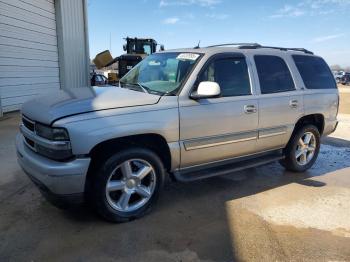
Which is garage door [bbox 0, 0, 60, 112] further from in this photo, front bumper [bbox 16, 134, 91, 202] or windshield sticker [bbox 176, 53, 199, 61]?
front bumper [bbox 16, 134, 91, 202]

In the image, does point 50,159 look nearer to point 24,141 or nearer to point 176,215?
point 24,141

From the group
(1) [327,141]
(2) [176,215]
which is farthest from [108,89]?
(1) [327,141]

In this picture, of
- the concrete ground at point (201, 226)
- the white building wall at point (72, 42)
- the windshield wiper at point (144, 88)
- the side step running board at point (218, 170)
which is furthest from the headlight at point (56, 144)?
the white building wall at point (72, 42)

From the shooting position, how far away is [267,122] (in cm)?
477

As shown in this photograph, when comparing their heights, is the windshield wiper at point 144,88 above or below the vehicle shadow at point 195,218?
above

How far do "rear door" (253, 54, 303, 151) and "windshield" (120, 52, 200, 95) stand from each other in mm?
1081

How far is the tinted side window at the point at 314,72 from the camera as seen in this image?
5414 millimetres

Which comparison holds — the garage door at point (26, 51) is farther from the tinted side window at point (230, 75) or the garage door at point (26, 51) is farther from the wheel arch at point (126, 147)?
the tinted side window at point (230, 75)

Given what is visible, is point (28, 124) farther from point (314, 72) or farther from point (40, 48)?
point (40, 48)

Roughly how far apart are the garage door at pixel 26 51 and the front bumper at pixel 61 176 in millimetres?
6942


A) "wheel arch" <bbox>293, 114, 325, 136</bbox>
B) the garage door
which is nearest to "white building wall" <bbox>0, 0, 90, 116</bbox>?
the garage door

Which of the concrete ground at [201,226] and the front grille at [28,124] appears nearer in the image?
the concrete ground at [201,226]

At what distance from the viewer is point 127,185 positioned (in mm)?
3725

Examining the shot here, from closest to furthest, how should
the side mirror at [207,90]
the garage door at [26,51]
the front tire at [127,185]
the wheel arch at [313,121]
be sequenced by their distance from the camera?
the front tire at [127,185] < the side mirror at [207,90] < the wheel arch at [313,121] < the garage door at [26,51]
